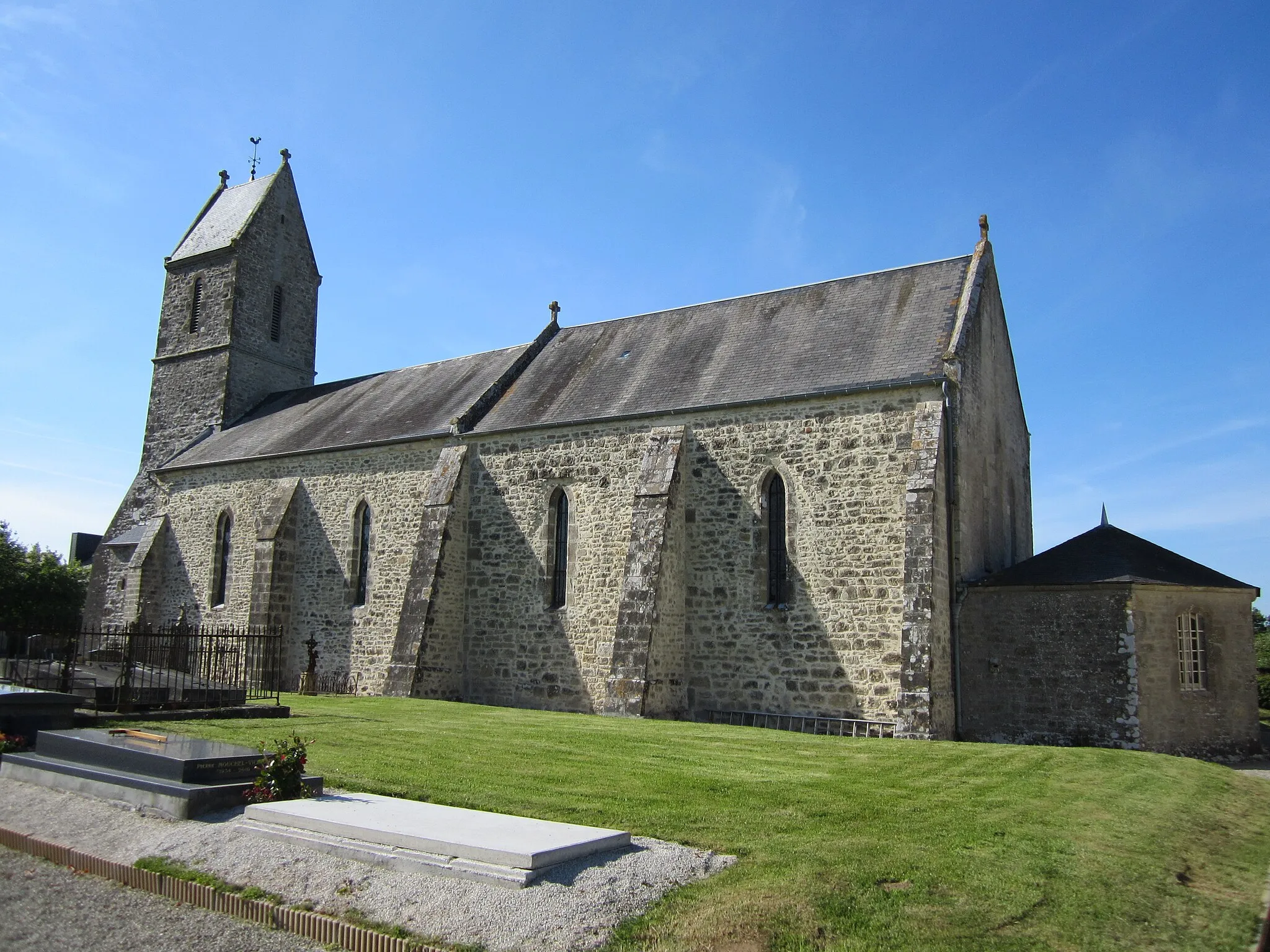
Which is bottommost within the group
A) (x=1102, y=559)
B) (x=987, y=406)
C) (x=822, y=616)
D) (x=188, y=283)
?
(x=822, y=616)

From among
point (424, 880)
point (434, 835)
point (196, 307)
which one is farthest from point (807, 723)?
point (196, 307)

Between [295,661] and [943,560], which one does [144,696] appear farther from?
[943,560]

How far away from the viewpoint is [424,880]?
6.40 m

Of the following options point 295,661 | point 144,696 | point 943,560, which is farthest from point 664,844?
point 295,661

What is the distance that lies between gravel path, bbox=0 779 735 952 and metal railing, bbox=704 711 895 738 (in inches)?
374

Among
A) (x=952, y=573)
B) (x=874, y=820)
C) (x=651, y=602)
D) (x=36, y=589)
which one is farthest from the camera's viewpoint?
(x=36, y=589)

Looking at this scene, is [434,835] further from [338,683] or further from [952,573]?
[338,683]

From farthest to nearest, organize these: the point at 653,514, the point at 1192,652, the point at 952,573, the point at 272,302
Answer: the point at 272,302 < the point at 653,514 < the point at 952,573 < the point at 1192,652

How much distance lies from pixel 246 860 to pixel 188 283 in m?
29.8

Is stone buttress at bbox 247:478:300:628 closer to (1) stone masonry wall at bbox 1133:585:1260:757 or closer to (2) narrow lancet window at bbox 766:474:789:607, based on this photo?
(2) narrow lancet window at bbox 766:474:789:607

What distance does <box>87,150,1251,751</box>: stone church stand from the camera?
1708 centimetres

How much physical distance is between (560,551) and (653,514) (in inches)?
128

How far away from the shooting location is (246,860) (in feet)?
23.4

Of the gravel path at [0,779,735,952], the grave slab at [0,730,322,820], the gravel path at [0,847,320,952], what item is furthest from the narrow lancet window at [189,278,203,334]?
the gravel path at [0,847,320,952]
